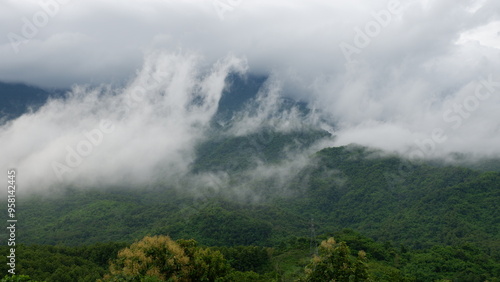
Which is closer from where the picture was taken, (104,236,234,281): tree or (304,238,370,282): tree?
(304,238,370,282): tree

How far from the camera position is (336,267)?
110ft

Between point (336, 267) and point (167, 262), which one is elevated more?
point (167, 262)

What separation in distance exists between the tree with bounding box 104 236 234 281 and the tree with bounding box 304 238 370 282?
48.5ft

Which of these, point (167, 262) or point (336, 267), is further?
point (167, 262)

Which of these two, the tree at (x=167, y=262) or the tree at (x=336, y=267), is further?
the tree at (x=167, y=262)

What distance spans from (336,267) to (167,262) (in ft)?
69.3

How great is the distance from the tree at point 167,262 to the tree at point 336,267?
14.8 meters

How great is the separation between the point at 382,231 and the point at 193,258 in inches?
7114

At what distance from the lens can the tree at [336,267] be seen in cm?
3303

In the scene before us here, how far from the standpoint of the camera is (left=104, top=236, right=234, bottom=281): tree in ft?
127

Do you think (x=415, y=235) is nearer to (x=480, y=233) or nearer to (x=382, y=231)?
(x=382, y=231)

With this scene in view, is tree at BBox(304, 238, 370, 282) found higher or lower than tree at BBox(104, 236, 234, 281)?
lower

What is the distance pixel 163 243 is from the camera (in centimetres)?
4106

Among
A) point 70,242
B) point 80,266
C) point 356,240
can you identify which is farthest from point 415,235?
point 70,242
